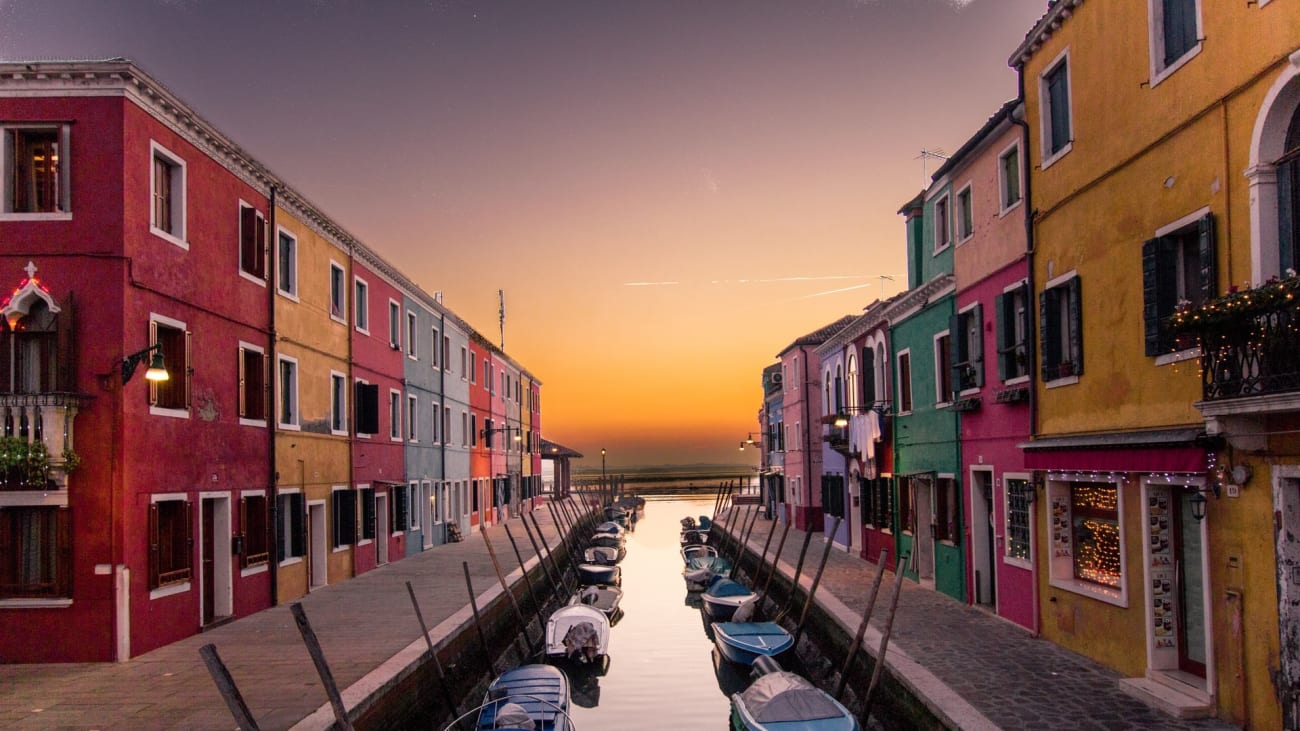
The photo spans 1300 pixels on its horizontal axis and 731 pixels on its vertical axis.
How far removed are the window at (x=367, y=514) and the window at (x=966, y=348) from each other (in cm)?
1499

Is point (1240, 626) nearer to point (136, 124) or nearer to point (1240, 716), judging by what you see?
point (1240, 716)

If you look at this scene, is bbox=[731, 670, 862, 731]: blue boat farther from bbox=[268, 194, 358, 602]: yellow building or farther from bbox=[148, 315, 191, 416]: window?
bbox=[268, 194, 358, 602]: yellow building

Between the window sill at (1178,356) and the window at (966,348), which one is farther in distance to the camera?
the window at (966,348)

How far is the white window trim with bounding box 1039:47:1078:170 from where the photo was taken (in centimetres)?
1272

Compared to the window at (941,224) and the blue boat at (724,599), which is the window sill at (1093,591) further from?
the blue boat at (724,599)

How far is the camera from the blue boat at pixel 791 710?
1070cm

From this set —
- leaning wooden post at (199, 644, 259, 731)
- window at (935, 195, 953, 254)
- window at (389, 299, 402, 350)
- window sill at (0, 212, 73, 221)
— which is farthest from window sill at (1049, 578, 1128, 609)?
window at (389, 299, 402, 350)

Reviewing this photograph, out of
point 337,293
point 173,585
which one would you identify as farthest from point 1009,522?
point 337,293

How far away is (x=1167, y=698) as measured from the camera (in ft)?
32.0

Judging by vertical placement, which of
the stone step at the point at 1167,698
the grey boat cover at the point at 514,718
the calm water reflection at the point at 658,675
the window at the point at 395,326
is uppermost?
the window at the point at 395,326

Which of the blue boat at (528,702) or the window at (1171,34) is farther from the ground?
the window at (1171,34)

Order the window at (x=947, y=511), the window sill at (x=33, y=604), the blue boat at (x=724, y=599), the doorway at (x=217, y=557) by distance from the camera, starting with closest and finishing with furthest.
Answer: the window sill at (x=33, y=604) → the doorway at (x=217, y=557) → the window at (x=947, y=511) → the blue boat at (x=724, y=599)

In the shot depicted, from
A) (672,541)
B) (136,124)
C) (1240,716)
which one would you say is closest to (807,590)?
(1240,716)

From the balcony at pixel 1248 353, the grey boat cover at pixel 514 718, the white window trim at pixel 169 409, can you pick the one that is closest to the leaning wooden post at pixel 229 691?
the grey boat cover at pixel 514 718
